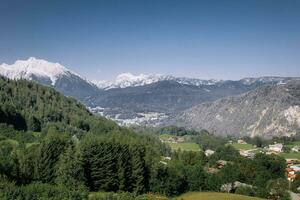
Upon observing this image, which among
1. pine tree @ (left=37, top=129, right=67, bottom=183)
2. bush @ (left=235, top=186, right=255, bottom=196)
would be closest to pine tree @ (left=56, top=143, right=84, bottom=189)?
pine tree @ (left=37, top=129, right=67, bottom=183)

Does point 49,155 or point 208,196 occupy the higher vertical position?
point 49,155

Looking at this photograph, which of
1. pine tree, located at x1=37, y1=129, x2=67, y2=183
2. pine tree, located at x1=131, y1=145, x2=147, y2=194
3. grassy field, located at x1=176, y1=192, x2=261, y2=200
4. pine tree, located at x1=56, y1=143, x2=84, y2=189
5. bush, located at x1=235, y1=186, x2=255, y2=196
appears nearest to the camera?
pine tree, located at x1=56, y1=143, x2=84, y2=189

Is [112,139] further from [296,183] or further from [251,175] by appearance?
[296,183]

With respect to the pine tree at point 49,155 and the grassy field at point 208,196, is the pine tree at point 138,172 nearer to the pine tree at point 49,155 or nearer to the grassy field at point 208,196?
the grassy field at point 208,196

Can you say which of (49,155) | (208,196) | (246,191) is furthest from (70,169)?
(246,191)

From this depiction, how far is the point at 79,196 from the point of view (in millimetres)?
70500

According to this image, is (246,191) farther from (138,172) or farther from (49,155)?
(49,155)

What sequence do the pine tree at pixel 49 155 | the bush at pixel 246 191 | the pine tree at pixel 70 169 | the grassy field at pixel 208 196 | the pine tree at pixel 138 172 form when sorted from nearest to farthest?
the pine tree at pixel 70 169 → the pine tree at pixel 49 155 → the grassy field at pixel 208 196 → the pine tree at pixel 138 172 → the bush at pixel 246 191

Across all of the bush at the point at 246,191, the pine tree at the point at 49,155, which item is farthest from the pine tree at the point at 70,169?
the bush at the point at 246,191

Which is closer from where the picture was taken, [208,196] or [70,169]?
[70,169]

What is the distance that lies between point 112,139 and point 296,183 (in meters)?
63.6

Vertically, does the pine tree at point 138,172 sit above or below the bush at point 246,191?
above

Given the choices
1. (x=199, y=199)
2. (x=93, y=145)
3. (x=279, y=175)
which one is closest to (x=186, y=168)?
(x=199, y=199)

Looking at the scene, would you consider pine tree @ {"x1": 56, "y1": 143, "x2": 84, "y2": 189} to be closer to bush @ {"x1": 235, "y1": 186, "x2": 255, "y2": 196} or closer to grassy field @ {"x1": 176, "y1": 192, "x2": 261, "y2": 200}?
grassy field @ {"x1": 176, "y1": 192, "x2": 261, "y2": 200}
